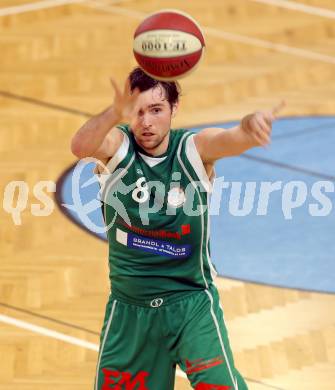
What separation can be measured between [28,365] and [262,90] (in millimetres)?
5723

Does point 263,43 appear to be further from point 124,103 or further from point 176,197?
point 124,103

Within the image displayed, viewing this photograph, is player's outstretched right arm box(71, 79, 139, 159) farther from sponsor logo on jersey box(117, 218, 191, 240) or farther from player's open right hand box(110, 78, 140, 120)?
sponsor logo on jersey box(117, 218, 191, 240)

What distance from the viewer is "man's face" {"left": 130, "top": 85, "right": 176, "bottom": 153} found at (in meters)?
5.45

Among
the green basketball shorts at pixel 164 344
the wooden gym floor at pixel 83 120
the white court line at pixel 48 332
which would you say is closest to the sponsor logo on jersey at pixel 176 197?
the green basketball shorts at pixel 164 344

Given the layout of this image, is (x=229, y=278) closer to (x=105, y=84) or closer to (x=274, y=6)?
(x=105, y=84)

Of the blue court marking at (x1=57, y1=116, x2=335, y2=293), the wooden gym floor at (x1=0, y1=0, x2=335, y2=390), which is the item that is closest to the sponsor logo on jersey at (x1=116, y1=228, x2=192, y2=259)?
the wooden gym floor at (x1=0, y1=0, x2=335, y2=390)

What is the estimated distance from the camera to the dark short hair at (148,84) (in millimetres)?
5543

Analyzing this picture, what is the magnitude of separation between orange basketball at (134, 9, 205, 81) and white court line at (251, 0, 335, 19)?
9033 millimetres

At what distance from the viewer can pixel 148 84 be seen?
5559mm

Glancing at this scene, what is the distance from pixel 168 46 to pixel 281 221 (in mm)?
4152

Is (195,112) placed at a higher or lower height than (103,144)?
higher

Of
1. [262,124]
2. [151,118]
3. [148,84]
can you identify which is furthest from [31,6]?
[262,124]

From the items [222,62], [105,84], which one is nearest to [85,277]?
[105,84]

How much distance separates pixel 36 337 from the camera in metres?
7.64
